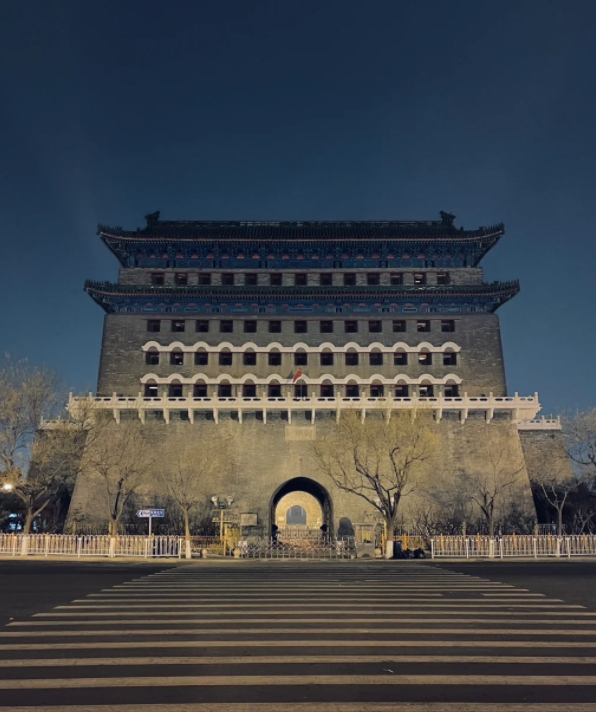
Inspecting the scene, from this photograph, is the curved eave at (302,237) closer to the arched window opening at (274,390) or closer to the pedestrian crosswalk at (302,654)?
the arched window opening at (274,390)

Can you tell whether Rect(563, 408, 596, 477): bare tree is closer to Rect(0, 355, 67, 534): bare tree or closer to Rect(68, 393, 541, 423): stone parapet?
Rect(68, 393, 541, 423): stone parapet

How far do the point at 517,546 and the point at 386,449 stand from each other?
8.17 meters

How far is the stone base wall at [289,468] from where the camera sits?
39406 mm

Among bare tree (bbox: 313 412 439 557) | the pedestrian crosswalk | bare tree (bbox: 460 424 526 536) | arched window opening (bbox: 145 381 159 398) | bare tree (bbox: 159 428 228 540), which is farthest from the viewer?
arched window opening (bbox: 145 381 159 398)

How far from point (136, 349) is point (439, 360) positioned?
2017 centimetres

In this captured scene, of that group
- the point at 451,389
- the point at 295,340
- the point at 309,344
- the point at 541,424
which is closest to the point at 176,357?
the point at 295,340

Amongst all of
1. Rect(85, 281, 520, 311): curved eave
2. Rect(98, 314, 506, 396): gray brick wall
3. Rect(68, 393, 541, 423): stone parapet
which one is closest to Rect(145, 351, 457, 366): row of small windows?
Rect(98, 314, 506, 396): gray brick wall

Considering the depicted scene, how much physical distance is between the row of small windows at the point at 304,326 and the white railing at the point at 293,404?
5339 millimetres

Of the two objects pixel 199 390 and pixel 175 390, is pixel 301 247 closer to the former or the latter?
pixel 199 390

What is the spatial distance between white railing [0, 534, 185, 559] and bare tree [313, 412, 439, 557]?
9.50m

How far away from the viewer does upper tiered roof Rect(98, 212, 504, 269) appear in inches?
1784

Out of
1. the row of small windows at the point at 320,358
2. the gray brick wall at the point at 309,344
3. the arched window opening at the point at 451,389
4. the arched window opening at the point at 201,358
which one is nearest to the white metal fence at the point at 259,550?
the arched window opening at the point at 451,389

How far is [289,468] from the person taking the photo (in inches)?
1588

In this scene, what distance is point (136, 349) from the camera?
43.6m
